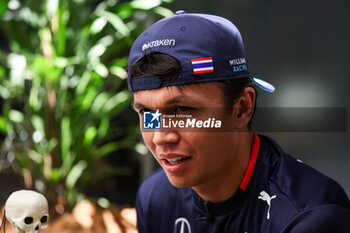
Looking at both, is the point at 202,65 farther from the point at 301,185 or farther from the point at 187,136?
the point at 301,185

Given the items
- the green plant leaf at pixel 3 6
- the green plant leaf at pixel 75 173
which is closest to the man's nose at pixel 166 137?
the green plant leaf at pixel 3 6

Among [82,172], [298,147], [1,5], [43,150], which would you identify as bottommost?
[82,172]

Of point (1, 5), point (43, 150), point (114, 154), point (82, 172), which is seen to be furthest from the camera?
point (114, 154)

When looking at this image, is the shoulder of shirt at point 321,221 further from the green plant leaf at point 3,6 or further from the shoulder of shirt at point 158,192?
the green plant leaf at point 3,6

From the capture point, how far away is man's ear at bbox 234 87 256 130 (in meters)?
0.74

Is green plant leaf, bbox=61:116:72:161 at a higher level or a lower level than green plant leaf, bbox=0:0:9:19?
lower

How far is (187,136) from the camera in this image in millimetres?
668

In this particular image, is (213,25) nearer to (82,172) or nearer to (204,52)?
(204,52)

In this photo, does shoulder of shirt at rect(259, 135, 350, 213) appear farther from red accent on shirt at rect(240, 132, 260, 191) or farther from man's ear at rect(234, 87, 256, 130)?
man's ear at rect(234, 87, 256, 130)

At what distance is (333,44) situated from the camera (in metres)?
0.98

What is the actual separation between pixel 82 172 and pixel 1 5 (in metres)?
0.71

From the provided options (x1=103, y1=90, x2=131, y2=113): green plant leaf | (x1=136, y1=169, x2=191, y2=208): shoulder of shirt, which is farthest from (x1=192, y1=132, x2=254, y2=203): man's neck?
(x1=103, y1=90, x2=131, y2=113): green plant leaf

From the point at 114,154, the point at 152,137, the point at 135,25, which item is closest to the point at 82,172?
the point at 135,25

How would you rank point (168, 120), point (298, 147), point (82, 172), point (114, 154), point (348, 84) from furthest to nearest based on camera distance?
point (114, 154)
point (82, 172)
point (298, 147)
point (348, 84)
point (168, 120)
